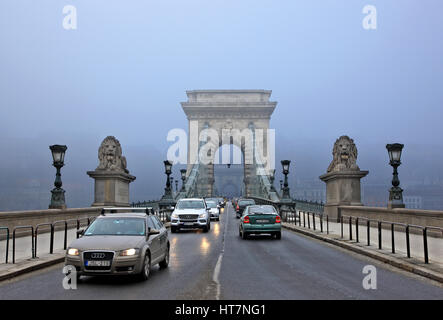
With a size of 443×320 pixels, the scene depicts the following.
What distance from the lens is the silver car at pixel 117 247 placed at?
882 centimetres

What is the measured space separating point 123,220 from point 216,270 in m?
2.31

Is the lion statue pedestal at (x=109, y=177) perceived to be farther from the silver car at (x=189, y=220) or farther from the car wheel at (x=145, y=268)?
the car wheel at (x=145, y=268)

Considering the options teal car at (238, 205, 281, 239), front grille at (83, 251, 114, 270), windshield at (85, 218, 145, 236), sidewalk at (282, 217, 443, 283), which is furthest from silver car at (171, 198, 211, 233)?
Answer: front grille at (83, 251, 114, 270)

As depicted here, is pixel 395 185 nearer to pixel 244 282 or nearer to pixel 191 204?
pixel 191 204

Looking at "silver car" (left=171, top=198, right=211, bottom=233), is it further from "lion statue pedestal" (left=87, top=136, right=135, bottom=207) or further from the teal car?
"lion statue pedestal" (left=87, top=136, right=135, bottom=207)

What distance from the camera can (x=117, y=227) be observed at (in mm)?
10164

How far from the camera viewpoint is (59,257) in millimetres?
12227

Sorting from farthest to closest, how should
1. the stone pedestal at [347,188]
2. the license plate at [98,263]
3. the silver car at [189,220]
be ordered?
the stone pedestal at [347,188]
the silver car at [189,220]
the license plate at [98,263]

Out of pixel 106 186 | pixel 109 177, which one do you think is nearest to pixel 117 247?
pixel 109 177

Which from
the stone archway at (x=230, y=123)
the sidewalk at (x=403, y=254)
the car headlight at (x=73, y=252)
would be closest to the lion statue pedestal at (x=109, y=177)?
the sidewalk at (x=403, y=254)

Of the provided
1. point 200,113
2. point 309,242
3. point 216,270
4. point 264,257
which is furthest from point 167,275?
point 200,113

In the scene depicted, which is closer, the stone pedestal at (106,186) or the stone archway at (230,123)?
the stone pedestal at (106,186)

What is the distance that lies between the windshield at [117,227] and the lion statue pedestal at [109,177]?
17262 millimetres
